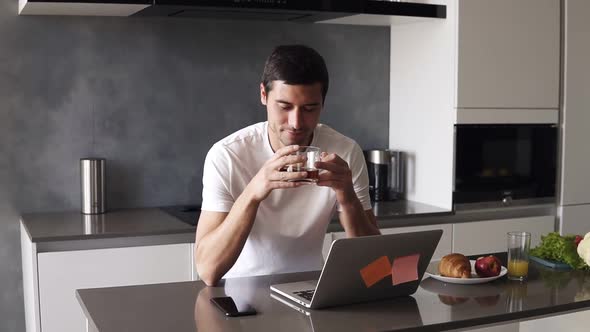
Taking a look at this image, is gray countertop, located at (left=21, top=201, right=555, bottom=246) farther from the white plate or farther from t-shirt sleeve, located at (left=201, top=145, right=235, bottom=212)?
the white plate

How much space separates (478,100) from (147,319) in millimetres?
2468

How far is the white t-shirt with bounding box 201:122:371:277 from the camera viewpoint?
245cm

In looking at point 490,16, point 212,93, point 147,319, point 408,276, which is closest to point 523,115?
point 490,16

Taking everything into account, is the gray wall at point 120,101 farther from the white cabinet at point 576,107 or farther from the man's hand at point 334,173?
the man's hand at point 334,173

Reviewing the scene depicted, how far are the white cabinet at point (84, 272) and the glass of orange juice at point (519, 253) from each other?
1.48 metres

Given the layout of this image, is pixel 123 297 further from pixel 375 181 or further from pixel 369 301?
pixel 375 181

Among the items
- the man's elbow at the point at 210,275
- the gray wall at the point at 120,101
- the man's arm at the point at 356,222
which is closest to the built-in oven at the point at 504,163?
the gray wall at the point at 120,101

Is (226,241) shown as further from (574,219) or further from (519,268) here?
(574,219)

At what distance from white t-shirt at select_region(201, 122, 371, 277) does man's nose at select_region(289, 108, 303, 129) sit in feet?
0.78

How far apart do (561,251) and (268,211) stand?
0.94m

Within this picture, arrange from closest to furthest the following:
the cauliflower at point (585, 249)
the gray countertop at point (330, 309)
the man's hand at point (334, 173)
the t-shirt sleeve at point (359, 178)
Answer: the gray countertop at point (330, 309), the man's hand at point (334, 173), the cauliflower at point (585, 249), the t-shirt sleeve at point (359, 178)

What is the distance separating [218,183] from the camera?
2.40 meters

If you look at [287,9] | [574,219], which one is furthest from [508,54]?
[287,9]

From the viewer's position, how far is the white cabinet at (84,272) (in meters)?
3.04
